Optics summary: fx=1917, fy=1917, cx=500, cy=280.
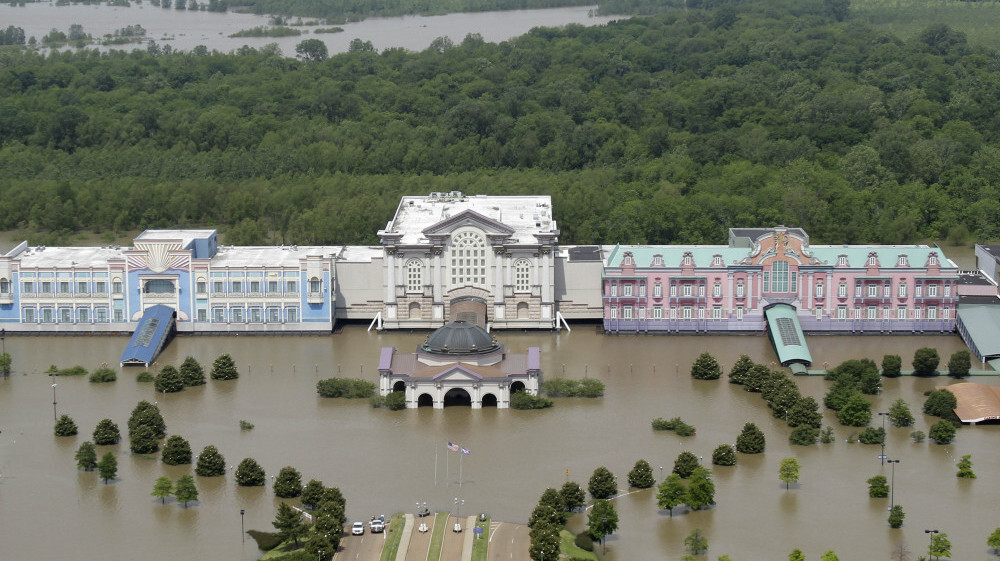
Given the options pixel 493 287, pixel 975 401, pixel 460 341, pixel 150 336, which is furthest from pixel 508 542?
pixel 150 336

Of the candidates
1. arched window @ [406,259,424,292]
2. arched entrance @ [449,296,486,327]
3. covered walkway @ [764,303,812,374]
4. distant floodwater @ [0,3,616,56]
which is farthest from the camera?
distant floodwater @ [0,3,616,56]

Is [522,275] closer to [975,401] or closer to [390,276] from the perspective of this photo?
[390,276]

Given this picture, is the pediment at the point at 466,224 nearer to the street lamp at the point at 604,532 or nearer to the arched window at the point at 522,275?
the arched window at the point at 522,275

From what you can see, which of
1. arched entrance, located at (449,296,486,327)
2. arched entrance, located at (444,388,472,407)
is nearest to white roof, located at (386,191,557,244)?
arched entrance, located at (449,296,486,327)

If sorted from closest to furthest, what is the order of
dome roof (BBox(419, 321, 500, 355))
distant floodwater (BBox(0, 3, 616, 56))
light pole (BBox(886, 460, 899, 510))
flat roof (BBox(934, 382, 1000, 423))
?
light pole (BBox(886, 460, 899, 510)) < flat roof (BBox(934, 382, 1000, 423)) < dome roof (BBox(419, 321, 500, 355)) < distant floodwater (BBox(0, 3, 616, 56))

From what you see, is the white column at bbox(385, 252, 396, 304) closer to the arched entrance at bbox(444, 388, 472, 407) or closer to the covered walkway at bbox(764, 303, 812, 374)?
the arched entrance at bbox(444, 388, 472, 407)
